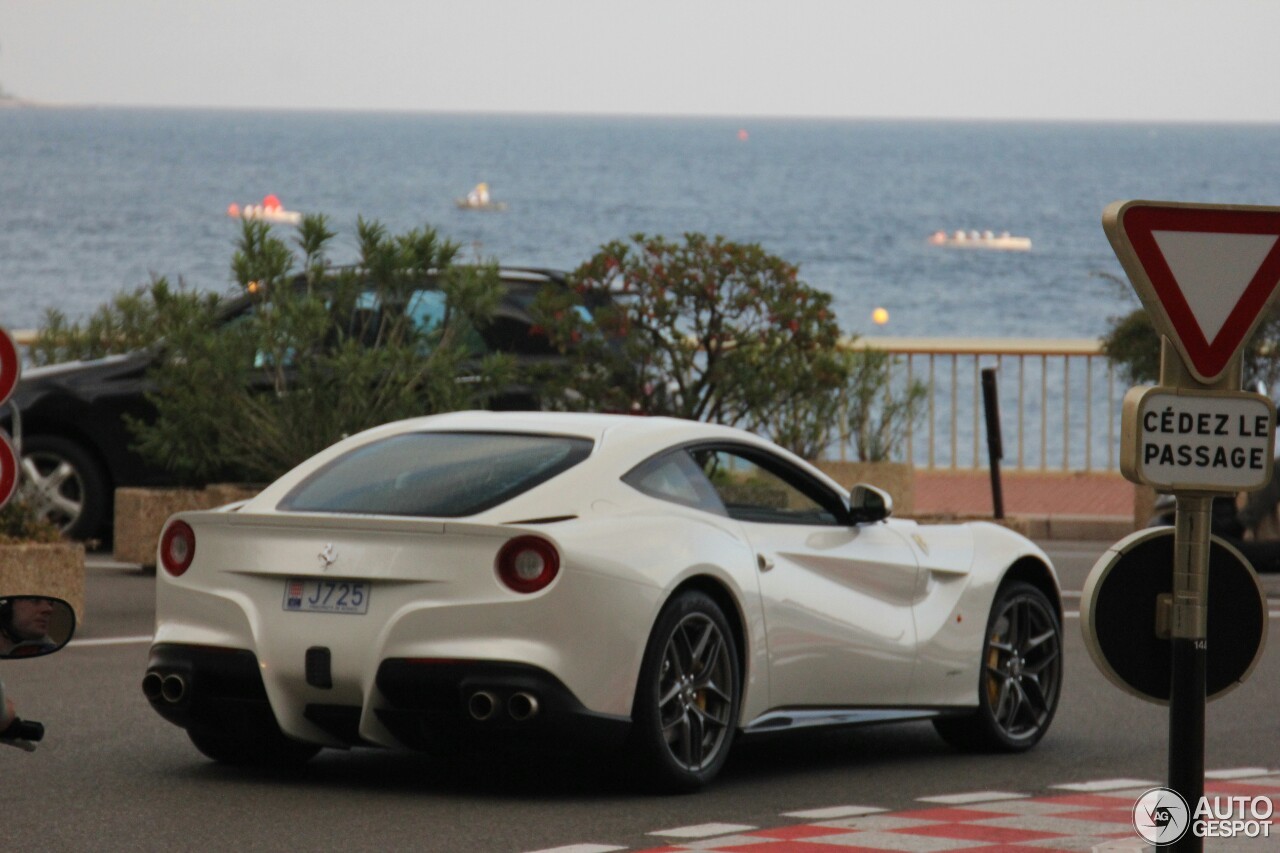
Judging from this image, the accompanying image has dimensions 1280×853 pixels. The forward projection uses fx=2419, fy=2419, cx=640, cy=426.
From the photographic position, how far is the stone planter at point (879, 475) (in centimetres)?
1856

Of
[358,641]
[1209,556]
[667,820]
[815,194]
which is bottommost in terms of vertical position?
[667,820]

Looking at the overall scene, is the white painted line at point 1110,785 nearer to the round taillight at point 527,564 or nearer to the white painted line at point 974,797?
the white painted line at point 974,797

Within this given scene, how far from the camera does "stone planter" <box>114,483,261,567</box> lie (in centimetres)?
1554

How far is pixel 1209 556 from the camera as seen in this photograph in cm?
591

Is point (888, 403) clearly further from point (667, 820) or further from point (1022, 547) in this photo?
point (667, 820)

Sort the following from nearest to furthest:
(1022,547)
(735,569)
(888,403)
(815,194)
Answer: (735,569) → (1022,547) → (888,403) → (815,194)

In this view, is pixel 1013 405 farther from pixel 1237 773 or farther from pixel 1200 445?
pixel 1200 445

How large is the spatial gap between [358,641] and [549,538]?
73 centimetres

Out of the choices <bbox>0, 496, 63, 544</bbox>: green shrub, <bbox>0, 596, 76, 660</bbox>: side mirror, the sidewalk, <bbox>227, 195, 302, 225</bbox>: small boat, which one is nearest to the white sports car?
<bbox>0, 596, 76, 660</bbox>: side mirror

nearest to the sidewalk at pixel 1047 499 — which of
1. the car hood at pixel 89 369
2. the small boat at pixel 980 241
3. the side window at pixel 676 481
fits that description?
the car hood at pixel 89 369

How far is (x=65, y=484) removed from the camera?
16.5 meters

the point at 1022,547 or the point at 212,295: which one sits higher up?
the point at 212,295

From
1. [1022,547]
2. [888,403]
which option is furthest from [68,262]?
[1022,547]

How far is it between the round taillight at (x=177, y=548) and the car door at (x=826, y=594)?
6.34 feet
